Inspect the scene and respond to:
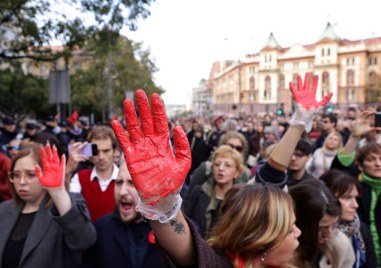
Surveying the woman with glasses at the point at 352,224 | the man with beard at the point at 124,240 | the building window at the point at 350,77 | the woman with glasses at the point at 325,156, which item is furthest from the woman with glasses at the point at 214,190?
the building window at the point at 350,77

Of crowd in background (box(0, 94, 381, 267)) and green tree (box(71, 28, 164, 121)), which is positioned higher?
green tree (box(71, 28, 164, 121))

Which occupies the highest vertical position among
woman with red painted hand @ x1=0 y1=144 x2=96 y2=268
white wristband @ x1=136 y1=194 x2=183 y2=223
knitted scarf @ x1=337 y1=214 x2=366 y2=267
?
white wristband @ x1=136 y1=194 x2=183 y2=223

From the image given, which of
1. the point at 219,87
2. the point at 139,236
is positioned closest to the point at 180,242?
the point at 139,236

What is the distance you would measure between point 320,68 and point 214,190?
77751 millimetres

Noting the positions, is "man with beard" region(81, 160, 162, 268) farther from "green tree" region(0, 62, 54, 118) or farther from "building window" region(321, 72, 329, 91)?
"building window" region(321, 72, 329, 91)

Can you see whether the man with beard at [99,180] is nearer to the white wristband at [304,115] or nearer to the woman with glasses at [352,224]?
the white wristband at [304,115]

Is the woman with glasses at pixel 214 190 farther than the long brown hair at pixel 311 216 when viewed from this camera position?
Yes

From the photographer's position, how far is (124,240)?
93.9 inches

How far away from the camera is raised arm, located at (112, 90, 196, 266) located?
4.38 ft

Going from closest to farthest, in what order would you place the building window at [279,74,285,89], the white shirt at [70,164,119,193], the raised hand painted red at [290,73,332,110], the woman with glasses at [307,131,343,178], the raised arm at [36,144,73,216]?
1. the raised arm at [36,144,73,216]
2. the raised hand painted red at [290,73,332,110]
3. the white shirt at [70,164,119,193]
4. the woman with glasses at [307,131,343,178]
5. the building window at [279,74,285,89]

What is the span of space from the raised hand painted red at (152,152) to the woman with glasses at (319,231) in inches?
50.7

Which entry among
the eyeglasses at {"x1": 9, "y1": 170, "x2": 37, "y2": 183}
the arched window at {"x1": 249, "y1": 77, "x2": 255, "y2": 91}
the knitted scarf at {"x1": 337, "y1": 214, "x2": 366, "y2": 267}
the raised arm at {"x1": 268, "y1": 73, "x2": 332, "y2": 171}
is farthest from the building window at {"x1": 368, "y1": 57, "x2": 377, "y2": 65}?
the eyeglasses at {"x1": 9, "y1": 170, "x2": 37, "y2": 183}

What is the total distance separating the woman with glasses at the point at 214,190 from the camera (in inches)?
133

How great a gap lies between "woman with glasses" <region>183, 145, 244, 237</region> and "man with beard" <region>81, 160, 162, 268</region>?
99 cm
